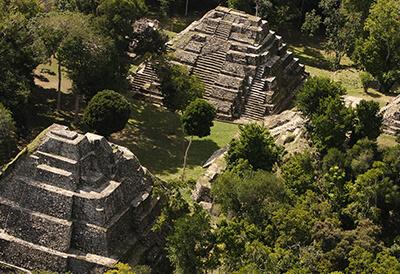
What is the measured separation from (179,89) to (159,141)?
4215 mm

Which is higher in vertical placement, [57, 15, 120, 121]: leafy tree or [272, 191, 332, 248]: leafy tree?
[57, 15, 120, 121]: leafy tree

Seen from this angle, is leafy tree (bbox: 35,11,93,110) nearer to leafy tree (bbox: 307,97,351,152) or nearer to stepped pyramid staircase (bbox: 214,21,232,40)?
stepped pyramid staircase (bbox: 214,21,232,40)

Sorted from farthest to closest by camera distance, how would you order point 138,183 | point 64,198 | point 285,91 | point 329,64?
point 329,64 < point 285,91 < point 138,183 < point 64,198

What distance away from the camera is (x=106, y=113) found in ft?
142

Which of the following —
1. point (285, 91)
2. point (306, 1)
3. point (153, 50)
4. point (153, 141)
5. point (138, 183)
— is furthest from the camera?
point (306, 1)

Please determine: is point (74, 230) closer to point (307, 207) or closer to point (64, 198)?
point (64, 198)

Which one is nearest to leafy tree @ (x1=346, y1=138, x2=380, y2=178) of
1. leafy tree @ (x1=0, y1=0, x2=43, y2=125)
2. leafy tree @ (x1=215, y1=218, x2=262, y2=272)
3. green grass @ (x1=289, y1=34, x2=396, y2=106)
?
leafy tree @ (x1=215, y1=218, x2=262, y2=272)

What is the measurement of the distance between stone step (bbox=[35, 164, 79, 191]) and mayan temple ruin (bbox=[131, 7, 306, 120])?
21.3 metres

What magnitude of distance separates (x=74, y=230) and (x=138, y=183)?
15.8 feet

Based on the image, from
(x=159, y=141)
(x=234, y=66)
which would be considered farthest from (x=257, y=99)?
(x=159, y=141)

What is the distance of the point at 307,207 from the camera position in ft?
122

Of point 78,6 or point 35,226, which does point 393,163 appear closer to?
point 35,226

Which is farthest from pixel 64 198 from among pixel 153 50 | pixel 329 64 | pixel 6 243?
pixel 329 64

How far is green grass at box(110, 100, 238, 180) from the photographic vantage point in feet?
154
